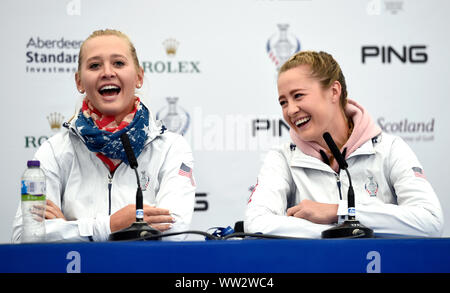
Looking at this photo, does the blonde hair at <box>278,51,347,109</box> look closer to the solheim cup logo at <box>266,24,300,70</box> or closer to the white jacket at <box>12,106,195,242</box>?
the white jacket at <box>12,106,195,242</box>

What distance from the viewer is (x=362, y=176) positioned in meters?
2.49

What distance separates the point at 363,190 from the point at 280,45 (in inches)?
56.0

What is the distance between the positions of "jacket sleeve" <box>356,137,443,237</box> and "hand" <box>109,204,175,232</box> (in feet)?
2.30

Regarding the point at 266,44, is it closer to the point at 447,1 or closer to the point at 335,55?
the point at 335,55

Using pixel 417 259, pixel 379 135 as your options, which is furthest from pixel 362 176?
pixel 417 259

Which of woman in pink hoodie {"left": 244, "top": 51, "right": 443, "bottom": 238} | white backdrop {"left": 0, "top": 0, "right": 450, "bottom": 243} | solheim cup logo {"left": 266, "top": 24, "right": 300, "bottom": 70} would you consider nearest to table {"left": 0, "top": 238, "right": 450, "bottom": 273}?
woman in pink hoodie {"left": 244, "top": 51, "right": 443, "bottom": 238}

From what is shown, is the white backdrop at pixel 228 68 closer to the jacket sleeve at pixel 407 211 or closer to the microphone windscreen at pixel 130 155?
the jacket sleeve at pixel 407 211

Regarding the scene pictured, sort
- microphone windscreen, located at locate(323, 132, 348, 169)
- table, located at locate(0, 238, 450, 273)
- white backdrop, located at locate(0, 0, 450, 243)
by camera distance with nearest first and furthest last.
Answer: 1. table, located at locate(0, 238, 450, 273)
2. microphone windscreen, located at locate(323, 132, 348, 169)
3. white backdrop, located at locate(0, 0, 450, 243)

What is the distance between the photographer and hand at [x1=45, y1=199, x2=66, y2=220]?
2.18 m

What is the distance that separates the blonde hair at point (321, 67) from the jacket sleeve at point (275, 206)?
37 centimetres

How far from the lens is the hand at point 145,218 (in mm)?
2117

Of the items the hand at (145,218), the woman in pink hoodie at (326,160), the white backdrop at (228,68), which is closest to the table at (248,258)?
the hand at (145,218)

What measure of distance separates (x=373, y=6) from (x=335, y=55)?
39 centimetres

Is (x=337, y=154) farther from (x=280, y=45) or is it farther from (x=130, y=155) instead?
(x=280, y=45)
